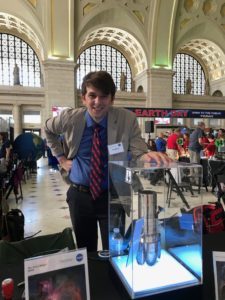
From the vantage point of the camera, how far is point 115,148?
1586 mm

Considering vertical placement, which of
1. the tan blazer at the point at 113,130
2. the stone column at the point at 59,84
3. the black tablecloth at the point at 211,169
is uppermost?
the stone column at the point at 59,84

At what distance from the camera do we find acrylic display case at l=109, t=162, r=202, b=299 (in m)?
1.01

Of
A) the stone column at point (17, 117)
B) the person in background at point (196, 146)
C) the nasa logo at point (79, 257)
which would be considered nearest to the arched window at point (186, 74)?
the stone column at point (17, 117)

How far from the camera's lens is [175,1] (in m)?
20.0

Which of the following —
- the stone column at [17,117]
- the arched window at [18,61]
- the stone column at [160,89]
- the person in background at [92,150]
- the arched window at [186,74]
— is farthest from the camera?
the arched window at [186,74]

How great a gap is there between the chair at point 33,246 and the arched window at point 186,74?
28.8 meters

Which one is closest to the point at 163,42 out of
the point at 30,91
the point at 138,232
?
the point at 30,91

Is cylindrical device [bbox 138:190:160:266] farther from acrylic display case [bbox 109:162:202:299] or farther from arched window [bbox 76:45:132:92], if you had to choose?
arched window [bbox 76:45:132:92]

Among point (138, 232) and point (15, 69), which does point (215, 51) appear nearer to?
point (15, 69)

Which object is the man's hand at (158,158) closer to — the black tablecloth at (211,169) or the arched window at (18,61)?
the black tablecloth at (211,169)

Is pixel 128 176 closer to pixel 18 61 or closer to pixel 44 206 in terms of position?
pixel 44 206

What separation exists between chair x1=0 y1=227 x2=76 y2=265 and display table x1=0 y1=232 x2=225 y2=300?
231 mm

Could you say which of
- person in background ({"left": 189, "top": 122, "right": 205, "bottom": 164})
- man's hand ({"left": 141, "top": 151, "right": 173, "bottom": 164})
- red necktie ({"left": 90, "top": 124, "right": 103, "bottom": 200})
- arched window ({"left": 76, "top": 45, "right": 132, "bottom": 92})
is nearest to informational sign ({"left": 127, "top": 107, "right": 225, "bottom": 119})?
person in background ({"left": 189, "top": 122, "right": 205, "bottom": 164})

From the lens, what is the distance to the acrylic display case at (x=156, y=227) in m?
1.01
